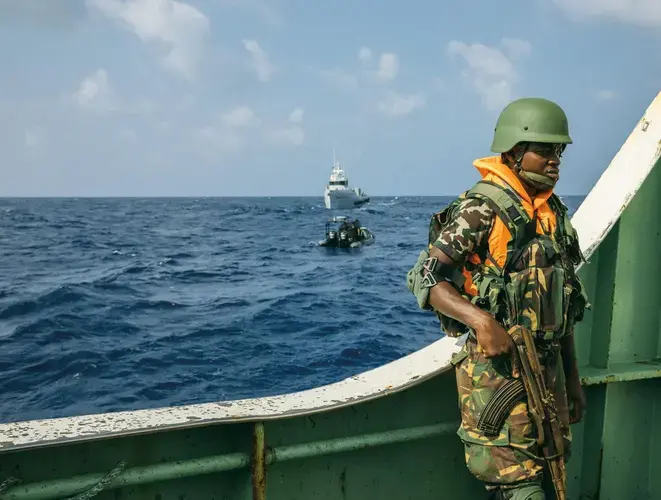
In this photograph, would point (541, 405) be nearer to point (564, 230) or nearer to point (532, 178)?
point (564, 230)

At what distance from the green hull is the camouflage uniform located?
0.57ft

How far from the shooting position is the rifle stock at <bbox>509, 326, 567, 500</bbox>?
196 centimetres

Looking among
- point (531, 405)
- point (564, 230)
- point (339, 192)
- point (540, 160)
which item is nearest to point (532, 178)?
point (540, 160)

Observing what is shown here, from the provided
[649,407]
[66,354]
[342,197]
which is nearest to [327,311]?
[66,354]

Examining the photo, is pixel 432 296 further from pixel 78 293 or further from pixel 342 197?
pixel 342 197

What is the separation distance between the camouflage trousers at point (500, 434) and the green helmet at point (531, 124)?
61 centimetres

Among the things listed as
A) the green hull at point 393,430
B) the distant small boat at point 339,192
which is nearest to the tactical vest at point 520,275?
the green hull at point 393,430

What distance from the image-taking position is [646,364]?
2855 millimetres

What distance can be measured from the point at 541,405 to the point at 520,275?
0.39m

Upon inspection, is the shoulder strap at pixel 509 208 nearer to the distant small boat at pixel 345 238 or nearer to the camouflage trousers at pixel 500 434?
the camouflage trousers at pixel 500 434

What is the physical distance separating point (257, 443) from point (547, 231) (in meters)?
1.12

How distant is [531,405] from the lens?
2.01m

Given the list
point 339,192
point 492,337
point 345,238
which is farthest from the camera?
point 339,192

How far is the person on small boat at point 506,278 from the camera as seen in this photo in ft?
6.42
